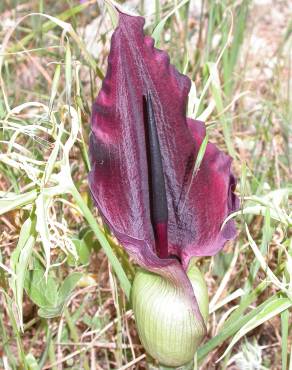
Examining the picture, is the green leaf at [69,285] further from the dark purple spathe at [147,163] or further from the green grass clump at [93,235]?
the dark purple spathe at [147,163]

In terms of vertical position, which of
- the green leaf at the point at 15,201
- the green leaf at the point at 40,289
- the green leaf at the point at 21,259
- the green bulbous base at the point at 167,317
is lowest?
the green leaf at the point at 40,289

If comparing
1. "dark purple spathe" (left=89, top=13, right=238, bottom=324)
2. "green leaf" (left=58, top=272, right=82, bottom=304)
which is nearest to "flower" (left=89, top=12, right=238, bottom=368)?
"dark purple spathe" (left=89, top=13, right=238, bottom=324)

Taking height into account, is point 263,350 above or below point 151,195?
below

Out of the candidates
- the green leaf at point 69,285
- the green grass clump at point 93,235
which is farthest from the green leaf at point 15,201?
the green leaf at point 69,285

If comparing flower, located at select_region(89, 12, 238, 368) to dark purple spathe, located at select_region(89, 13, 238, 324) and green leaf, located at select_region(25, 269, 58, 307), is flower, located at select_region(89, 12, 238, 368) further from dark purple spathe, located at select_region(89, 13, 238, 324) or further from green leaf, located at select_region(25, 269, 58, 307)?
green leaf, located at select_region(25, 269, 58, 307)

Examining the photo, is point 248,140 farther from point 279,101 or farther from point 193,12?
point 193,12

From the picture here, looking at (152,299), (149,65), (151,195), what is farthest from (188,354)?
(149,65)

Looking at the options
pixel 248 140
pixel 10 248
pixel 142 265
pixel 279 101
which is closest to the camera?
pixel 142 265
